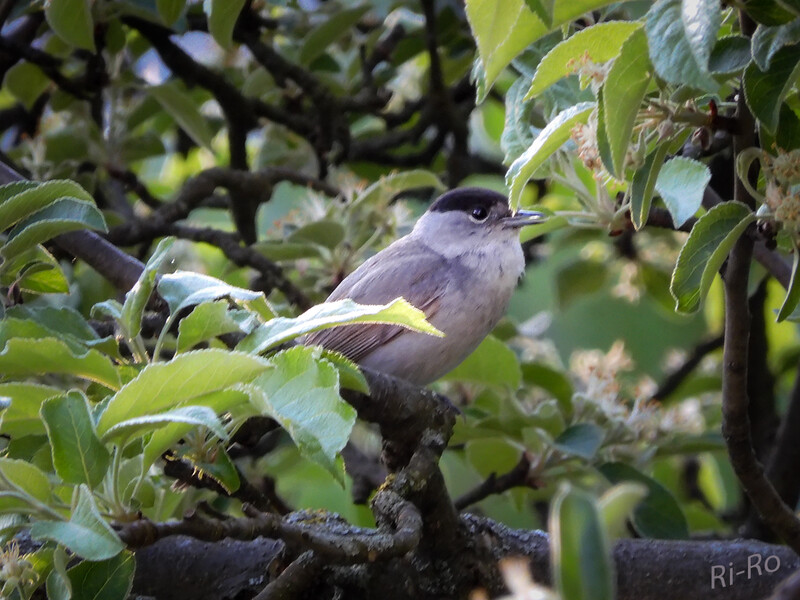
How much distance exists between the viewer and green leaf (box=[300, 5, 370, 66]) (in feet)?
11.7

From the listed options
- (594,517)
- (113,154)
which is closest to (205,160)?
(113,154)

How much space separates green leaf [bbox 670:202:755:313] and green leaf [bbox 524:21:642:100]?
0.35m

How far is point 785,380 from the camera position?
4598 mm

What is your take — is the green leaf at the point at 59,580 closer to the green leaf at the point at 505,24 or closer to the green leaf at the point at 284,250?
the green leaf at the point at 505,24

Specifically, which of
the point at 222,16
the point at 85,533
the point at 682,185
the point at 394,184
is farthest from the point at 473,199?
the point at 85,533

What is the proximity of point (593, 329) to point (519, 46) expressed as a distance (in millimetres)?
3283

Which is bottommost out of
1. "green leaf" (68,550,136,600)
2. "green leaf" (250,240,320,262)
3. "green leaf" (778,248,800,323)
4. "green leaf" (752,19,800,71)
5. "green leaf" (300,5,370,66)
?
"green leaf" (250,240,320,262)

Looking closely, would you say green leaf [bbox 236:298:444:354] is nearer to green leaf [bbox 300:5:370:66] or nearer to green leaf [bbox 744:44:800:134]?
green leaf [bbox 744:44:800:134]

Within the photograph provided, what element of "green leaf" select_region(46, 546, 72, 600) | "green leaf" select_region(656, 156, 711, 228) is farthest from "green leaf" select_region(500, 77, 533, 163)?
"green leaf" select_region(46, 546, 72, 600)

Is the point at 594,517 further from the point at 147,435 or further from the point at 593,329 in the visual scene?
the point at 593,329

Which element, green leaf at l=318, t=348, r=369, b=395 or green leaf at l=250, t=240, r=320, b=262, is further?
green leaf at l=250, t=240, r=320, b=262

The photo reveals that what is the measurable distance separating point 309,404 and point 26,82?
2.64m

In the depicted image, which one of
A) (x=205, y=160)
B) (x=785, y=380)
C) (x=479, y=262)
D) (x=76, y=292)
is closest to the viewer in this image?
(x=76, y=292)

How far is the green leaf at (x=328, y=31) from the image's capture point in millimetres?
3562
